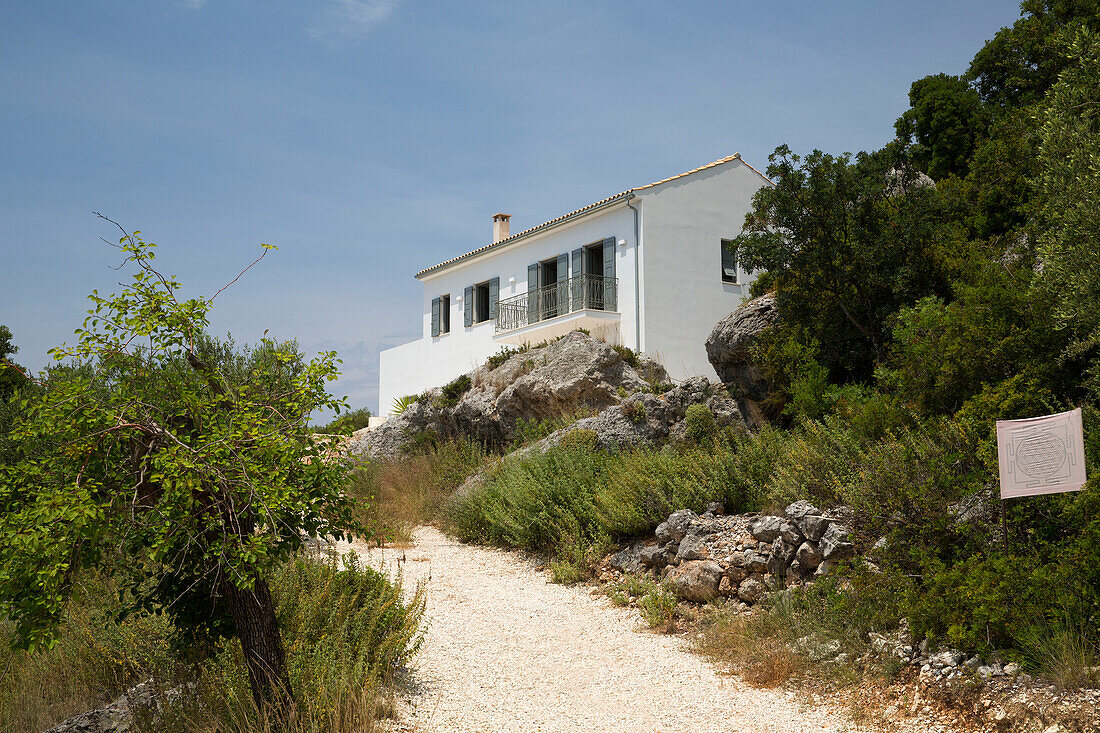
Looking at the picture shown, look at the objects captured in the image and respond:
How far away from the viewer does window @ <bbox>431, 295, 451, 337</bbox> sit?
87.1 ft

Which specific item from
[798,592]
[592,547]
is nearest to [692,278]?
[592,547]

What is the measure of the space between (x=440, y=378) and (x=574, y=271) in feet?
23.0

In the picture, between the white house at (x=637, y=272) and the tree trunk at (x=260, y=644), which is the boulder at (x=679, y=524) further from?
the white house at (x=637, y=272)

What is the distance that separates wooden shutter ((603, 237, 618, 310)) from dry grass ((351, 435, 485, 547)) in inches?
224

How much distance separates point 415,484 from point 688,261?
9645mm

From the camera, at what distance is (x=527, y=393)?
17688mm

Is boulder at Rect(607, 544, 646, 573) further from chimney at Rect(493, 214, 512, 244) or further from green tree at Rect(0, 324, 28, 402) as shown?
chimney at Rect(493, 214, 512, 244)

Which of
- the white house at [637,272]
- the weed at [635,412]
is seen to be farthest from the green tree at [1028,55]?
the weed at [635,412]

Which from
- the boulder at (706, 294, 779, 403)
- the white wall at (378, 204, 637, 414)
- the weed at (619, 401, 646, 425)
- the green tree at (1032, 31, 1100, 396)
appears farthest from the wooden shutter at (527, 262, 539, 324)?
the green tree at (1032, 31, 1100, 396)

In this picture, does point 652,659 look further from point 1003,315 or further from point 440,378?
point 440,378

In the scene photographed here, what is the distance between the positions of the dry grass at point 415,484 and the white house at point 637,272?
536 centimetres

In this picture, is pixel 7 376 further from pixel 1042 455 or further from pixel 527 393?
pixel 1042 455

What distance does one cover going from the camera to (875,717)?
5.68 meters

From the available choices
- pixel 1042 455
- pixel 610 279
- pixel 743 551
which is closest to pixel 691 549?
pixel 743 551
